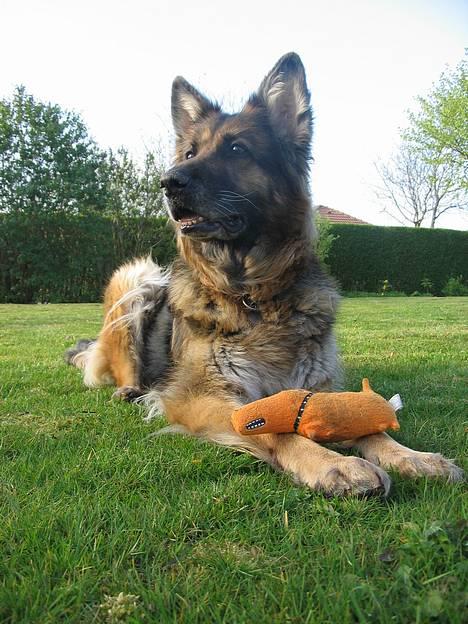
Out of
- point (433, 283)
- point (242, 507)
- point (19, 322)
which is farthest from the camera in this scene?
point (433, 283)

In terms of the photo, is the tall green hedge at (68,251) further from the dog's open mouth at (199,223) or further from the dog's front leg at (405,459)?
the dog's front leg at (405,459)

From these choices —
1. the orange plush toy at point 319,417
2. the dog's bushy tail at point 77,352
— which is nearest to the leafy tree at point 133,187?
the dog's bushy tail at point 77,352

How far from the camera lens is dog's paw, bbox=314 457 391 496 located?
2.07m

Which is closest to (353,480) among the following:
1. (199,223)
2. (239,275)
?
(239,275)

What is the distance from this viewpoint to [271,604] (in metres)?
1.41

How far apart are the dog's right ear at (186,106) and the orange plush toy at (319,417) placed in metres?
2.81

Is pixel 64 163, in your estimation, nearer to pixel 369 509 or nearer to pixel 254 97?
pixel 254 97

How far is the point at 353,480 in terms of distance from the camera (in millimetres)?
2098

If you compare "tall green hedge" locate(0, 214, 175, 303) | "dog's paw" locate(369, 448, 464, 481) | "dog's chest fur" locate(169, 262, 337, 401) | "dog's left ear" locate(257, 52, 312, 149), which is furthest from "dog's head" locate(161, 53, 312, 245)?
"tall green hedge" locate(0, 214, 175, 303)

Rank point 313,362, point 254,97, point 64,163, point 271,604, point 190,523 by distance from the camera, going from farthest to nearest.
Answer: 1. point 64,163
2. point 254,97
3. point 313,362
4. point 190,523
5. point 271,604

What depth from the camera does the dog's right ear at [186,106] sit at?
4418 millimetres

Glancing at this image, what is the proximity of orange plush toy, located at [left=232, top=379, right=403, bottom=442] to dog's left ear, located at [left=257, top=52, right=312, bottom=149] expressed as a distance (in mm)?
2260

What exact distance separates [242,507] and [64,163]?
922 inches

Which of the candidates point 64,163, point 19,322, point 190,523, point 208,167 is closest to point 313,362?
point 208,167
